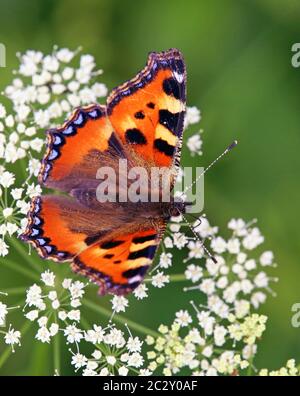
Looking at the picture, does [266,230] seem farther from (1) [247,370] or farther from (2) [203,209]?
(1) [247,370]

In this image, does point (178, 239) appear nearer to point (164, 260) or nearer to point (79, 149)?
point (164, 260)

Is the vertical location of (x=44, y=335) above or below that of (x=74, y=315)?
below

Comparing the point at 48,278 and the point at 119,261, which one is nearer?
the point at 119,261

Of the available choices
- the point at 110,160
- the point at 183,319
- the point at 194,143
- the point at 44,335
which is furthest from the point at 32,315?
the point at 194,143

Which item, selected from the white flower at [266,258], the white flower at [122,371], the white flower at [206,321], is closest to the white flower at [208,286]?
the white flower at [206,321]

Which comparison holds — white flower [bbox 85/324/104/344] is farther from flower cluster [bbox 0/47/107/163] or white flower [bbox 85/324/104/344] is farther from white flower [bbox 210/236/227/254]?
flower cluster [bbox 0/47/107/163]
